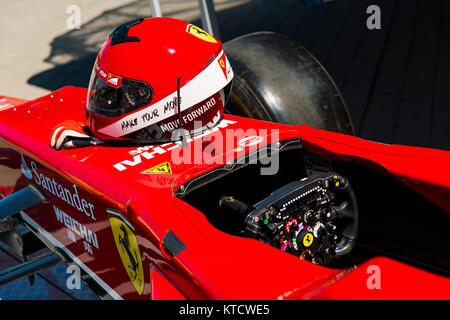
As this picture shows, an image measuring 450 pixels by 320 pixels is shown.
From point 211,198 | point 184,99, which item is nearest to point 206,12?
point 184,99

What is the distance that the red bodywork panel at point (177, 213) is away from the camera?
1.72 m

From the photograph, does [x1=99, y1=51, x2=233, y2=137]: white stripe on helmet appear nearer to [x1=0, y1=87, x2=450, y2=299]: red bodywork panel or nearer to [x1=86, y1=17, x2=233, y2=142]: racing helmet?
[x1=86, y1=17, x2=233, y2=142]: racing helmet

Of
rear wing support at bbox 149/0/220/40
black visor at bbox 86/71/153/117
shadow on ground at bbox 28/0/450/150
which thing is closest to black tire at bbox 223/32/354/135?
black visor at bbox 86/71/153/117

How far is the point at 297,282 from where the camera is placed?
1.68 metres

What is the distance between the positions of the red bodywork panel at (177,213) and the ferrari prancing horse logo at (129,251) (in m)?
0.04

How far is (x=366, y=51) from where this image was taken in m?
6.00

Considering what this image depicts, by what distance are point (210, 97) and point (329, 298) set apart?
4.25 ft

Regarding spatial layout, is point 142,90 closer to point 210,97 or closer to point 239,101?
point 210,97

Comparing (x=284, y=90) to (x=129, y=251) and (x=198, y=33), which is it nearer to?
(x=198, y=33)

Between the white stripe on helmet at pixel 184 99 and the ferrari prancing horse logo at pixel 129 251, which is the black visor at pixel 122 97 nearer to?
the white stripe on helmet at pixel 184 99

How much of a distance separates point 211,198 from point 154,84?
58 cm

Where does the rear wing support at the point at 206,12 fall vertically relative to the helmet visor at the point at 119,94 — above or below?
below

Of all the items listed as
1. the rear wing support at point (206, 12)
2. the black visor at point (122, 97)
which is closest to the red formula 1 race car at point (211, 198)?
the black visor at point (122, 97)
